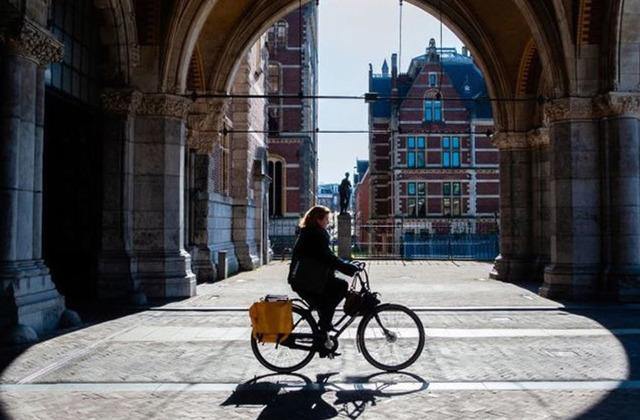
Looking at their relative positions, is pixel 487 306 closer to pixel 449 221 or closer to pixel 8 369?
pixel 8 369

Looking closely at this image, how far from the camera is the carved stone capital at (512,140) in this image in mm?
18438

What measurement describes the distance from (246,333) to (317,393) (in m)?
3.45

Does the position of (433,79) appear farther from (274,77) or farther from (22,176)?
(22,176)

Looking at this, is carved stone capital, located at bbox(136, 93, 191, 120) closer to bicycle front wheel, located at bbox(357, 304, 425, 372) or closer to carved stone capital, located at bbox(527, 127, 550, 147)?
bicycle front wheel, located at bbox(357, 304, 425, 372)

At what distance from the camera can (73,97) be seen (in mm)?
12281

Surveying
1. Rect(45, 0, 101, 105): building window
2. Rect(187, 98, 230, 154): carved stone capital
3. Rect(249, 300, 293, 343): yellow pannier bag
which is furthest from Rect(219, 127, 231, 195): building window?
Rect(249, 300, 293, 343): yellow pannier bag

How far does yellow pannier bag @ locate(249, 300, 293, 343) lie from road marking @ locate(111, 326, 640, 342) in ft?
7.29

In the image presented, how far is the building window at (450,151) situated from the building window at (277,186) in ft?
53.3

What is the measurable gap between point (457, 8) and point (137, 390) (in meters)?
16.0

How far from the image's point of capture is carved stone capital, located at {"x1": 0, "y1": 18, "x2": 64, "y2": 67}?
8.46m

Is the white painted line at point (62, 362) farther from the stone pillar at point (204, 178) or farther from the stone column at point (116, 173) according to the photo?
the stone pillar at point (204, 178)

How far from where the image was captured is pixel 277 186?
46.7 metres

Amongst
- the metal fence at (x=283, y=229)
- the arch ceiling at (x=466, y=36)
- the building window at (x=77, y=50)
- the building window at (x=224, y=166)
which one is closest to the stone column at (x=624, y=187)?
the arch ceiling at (x=466, y=36)

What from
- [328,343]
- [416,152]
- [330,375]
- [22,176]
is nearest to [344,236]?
[22,176]
